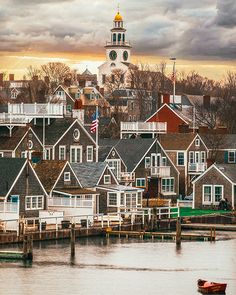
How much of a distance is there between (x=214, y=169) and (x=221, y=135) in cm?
1503

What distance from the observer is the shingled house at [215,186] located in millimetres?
96938

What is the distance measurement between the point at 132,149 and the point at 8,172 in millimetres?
24794

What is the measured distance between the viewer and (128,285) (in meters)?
59.3

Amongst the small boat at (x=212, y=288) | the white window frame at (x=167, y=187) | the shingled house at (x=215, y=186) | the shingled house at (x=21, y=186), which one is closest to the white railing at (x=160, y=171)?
the white window frame at (x=167, y=187)

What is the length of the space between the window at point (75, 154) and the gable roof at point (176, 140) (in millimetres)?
12903

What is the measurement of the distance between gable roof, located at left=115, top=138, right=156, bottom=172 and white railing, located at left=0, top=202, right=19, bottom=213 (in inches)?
971

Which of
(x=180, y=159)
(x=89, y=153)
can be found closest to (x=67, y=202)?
(x=89, y=153)

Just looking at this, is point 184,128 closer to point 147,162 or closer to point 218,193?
point 147,162

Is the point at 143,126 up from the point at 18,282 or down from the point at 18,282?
up

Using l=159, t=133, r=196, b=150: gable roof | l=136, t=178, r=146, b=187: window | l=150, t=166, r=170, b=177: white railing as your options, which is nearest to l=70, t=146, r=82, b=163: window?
l=136, t=178, r=146, b=187: window

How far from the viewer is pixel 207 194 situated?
98250mm

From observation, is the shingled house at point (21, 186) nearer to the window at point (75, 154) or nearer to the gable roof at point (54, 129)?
the gable roof at point (54, 129)

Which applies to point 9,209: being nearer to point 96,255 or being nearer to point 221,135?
point 96,255

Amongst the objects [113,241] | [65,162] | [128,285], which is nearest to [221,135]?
[65,162]
